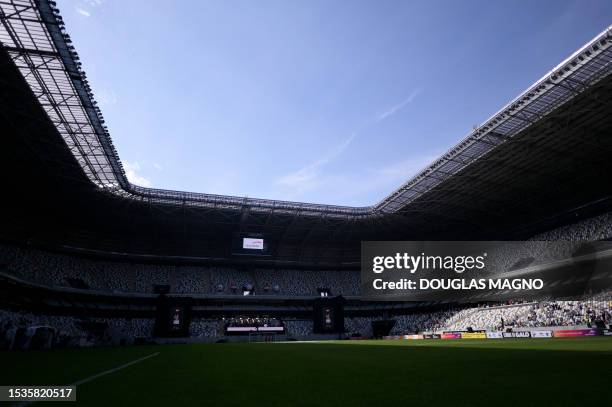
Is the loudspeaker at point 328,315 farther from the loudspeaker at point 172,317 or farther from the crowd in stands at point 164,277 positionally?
the loudspeaker at point 172,317

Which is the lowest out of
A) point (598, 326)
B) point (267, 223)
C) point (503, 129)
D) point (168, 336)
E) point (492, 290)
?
point (168, 336)

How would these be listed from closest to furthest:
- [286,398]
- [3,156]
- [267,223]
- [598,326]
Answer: [286,398]
[598,326]
[3,156]
[267,223]

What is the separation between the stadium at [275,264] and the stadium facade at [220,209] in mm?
216

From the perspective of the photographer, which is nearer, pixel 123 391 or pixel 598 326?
pixel 123 391

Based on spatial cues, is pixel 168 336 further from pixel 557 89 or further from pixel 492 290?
pixel 557 89

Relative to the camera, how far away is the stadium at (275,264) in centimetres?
756

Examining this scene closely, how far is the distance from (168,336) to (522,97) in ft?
163

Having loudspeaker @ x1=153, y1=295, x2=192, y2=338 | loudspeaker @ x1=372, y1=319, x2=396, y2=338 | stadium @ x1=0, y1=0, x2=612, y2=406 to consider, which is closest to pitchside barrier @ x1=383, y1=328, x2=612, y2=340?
stadium @ x1=0, y1=0, x2=612, y2=406

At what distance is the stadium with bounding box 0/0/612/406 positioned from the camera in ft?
24.8

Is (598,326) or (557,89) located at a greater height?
(557,89)

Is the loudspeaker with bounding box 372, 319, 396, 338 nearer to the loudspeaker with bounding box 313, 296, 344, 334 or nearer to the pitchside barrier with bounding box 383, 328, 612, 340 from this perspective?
the loudspeaker with bounding box 313, 296, 344, 334

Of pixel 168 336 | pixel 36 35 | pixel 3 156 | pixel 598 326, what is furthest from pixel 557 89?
pixel 168 336

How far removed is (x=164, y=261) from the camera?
214ft

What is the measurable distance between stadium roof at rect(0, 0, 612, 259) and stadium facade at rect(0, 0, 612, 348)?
0.14 metres
